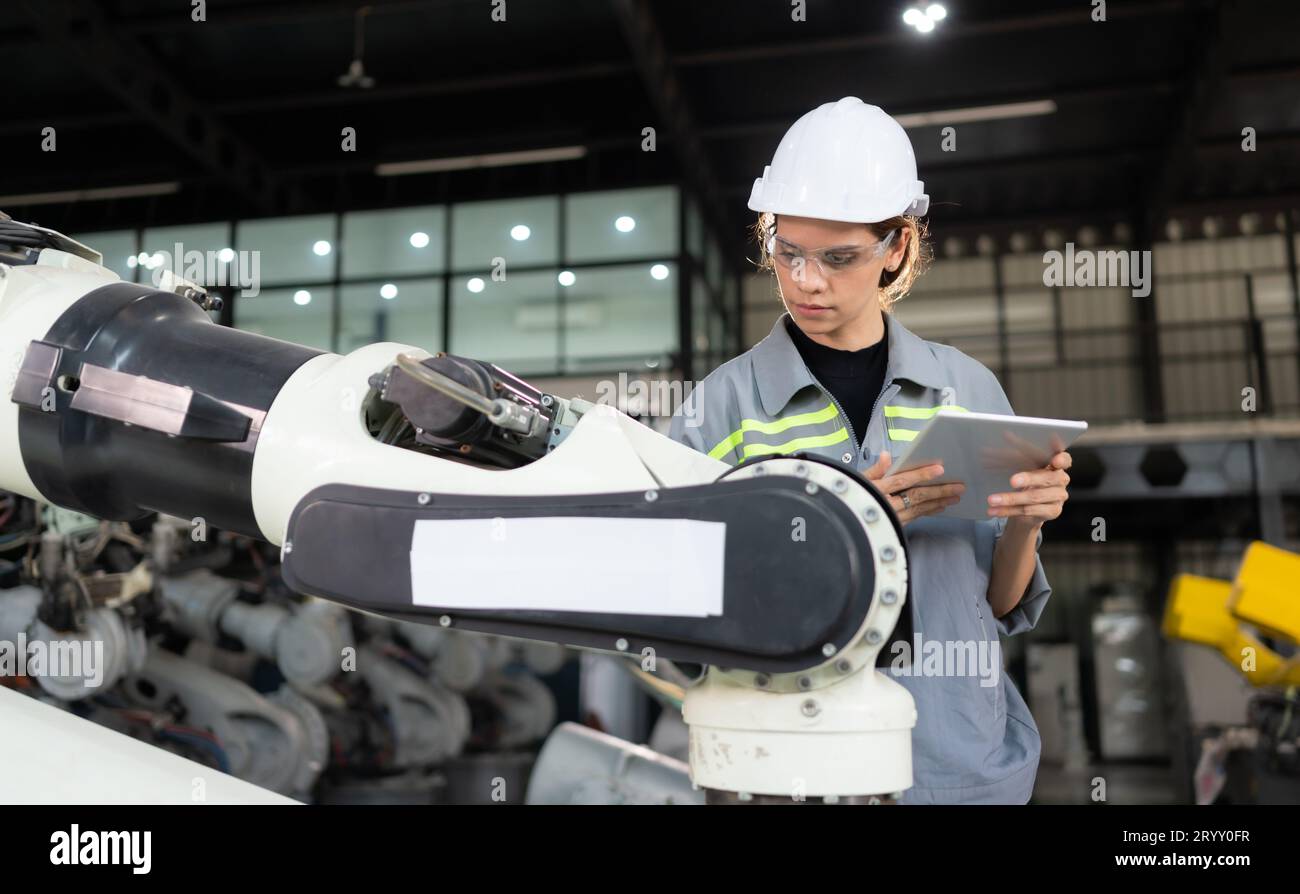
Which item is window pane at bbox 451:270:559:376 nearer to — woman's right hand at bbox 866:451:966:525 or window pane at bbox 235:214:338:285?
window pane at bbox 235:214:338:285

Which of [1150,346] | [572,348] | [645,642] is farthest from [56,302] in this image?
[1150,346]

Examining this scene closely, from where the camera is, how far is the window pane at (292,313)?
10180mm

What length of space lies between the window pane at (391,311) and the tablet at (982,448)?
9089 mm

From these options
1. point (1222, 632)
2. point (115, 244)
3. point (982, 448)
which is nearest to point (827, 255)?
point (982, 448)

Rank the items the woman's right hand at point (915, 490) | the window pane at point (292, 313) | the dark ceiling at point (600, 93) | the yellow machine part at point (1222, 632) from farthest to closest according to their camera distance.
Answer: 1. the window pane at point (292, 313)
2. the dark ceiling at point (600, 93)
3. the yellow machine part at point (1222, 632)
4. the woman's right hand at point (915, 490)

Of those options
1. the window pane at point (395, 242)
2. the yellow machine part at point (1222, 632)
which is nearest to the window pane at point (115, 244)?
the window pane at point (395, 242)

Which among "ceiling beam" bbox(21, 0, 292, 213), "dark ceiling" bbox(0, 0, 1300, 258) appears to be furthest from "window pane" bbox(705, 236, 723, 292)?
"ceiling beam" bbox(21, 0, 292, 213)

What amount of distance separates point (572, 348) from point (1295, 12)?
6325 millimetres

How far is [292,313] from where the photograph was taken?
10266 mm

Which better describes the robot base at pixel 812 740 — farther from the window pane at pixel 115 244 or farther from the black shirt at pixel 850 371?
the window pane at pixel 115 244

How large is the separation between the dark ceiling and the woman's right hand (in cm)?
716

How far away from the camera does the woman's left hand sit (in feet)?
4.08

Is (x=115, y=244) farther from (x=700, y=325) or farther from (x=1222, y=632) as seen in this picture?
(x=1222, y=632)

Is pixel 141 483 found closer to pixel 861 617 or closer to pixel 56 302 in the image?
pixel 56 302
